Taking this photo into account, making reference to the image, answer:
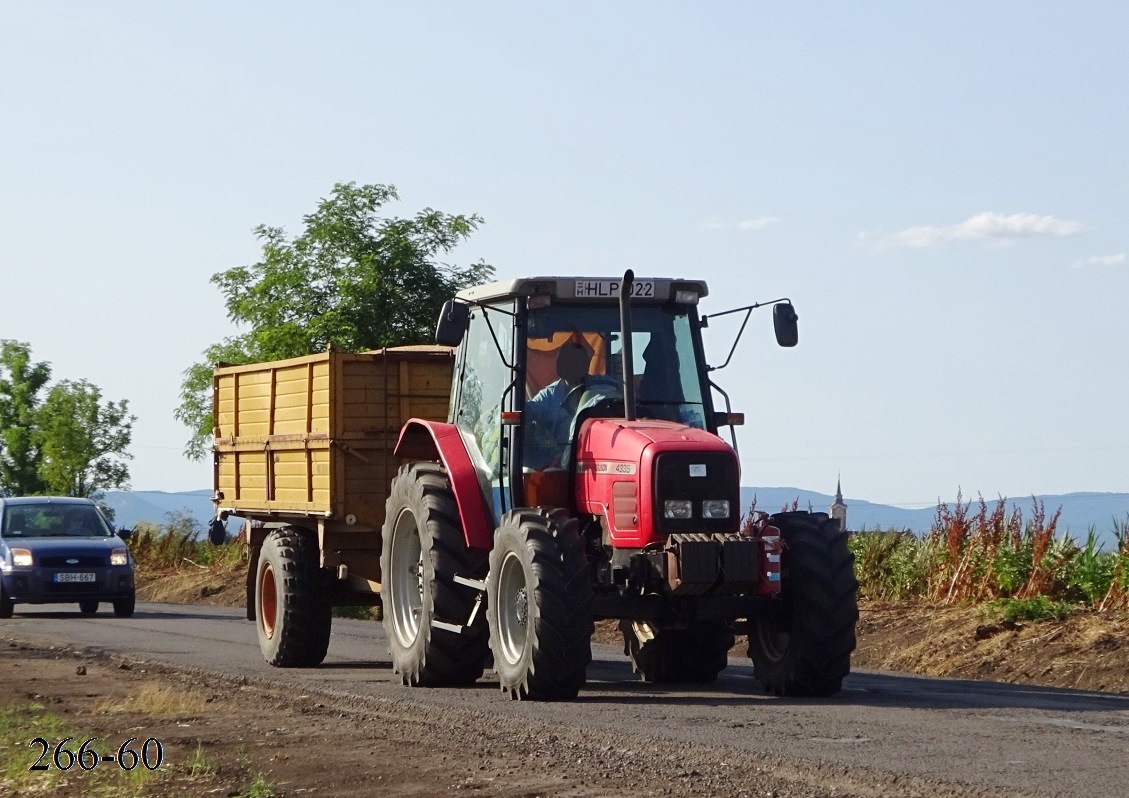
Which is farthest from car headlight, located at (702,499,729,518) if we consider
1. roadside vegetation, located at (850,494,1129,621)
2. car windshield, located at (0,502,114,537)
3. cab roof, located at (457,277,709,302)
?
car windshield, located at (0,502,114,537)

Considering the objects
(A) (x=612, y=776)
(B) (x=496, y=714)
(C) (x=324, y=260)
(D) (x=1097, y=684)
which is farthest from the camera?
(C) (x=324, y=260)

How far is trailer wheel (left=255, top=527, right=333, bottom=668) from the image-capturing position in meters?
15.3

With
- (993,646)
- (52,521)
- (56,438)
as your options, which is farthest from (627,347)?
(56,438)

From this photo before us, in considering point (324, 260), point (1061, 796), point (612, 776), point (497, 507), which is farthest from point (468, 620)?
point (324, 260)

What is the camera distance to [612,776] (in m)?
8.62

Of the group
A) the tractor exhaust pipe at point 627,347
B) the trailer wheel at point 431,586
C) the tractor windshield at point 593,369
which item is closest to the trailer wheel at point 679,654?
the trailer wheel at point 431,586

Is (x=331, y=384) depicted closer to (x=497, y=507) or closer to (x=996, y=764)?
(x=497, y=507)

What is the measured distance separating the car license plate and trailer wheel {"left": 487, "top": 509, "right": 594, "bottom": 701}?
43.0 ft

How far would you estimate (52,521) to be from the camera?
1000 inches

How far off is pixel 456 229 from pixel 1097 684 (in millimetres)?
18718

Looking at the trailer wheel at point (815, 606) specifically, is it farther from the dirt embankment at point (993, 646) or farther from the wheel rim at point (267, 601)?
the wheel rim at point (267, 601)

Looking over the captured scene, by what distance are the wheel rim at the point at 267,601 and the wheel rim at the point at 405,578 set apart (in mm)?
2316

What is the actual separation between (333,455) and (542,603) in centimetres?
390

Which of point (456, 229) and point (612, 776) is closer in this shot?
point (612, 776)
